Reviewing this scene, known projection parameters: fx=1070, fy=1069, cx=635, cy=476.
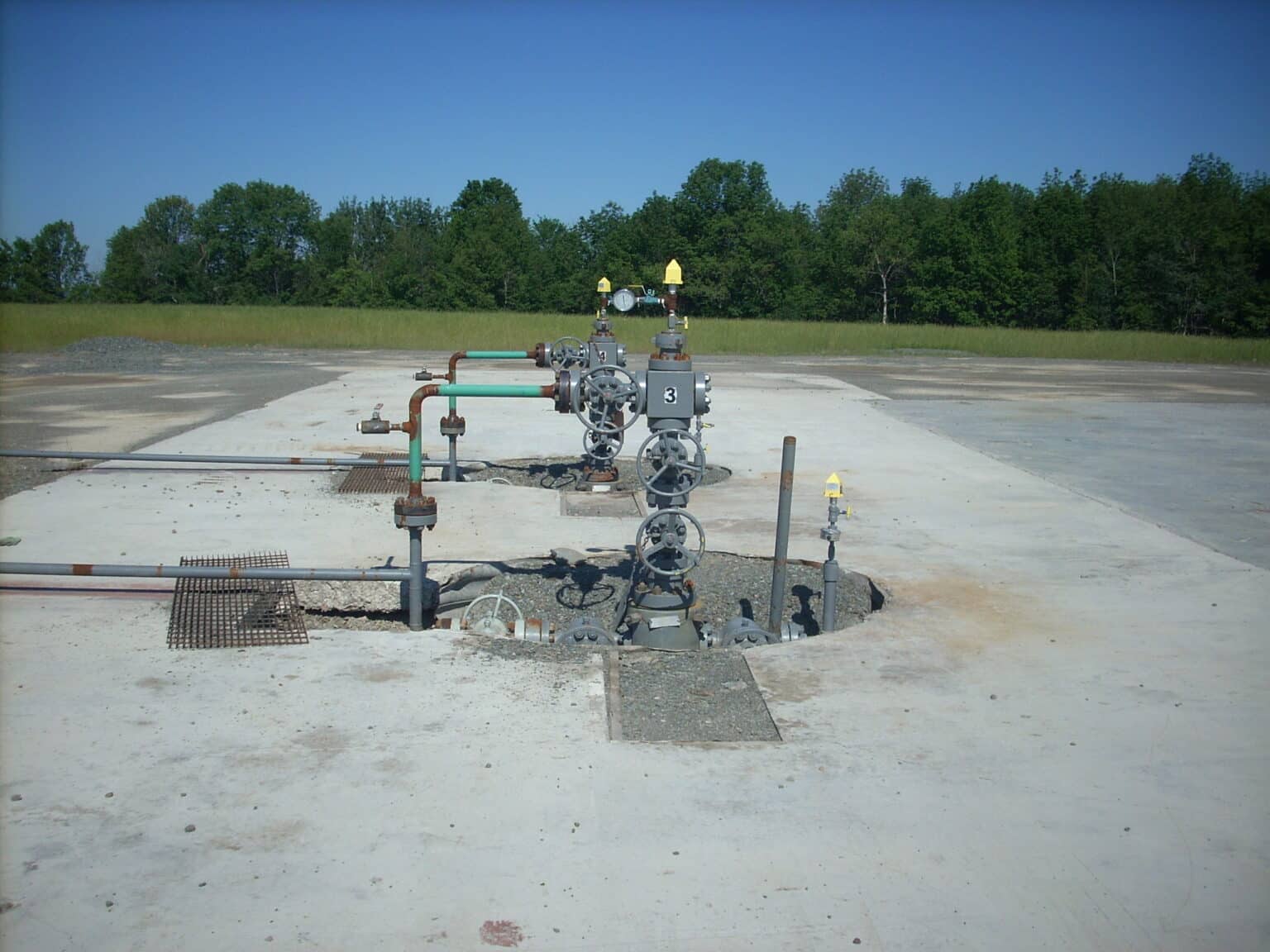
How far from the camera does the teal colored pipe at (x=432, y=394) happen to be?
5.64m

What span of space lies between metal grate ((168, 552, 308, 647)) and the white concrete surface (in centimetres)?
15

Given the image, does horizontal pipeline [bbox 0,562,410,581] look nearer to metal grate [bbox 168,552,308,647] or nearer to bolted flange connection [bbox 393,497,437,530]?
metal grate [bbox 168,552,308,647]

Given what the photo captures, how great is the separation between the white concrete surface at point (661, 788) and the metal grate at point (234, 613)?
0.50ft

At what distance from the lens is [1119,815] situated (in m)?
3.91

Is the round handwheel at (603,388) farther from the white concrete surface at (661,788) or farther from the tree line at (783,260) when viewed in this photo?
the tree line at (783,260)

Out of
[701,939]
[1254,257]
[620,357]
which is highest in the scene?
[1254,257]

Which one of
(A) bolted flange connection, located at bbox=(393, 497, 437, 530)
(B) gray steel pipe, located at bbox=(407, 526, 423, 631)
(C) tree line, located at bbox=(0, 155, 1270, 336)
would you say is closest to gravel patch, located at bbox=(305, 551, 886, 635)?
(B) gray steel pipe, located at bbox=(407, 526, 423, 631)

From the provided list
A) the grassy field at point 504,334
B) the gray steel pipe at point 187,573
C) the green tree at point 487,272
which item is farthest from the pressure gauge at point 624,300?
the green tree at point 487,272

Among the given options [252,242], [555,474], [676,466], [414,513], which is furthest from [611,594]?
[252,242]

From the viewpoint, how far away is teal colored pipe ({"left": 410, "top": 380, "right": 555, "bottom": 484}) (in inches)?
222

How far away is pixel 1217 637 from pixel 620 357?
5.75 metres

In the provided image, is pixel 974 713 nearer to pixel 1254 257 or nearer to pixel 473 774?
pixel 473 774

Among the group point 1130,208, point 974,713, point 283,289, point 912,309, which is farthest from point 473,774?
point 283,289

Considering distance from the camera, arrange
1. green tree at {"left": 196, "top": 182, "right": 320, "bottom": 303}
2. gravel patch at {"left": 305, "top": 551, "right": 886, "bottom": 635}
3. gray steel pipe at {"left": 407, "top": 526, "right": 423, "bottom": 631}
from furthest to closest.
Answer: green tree at {"left": 196, "top": 182, "right": 320, "bottom": 303}, gravel patch at {"left": 305, "top": 551, "right": 886, "bottom": 635}, gray steel pipe at {"left": 407, "top": 526, "right": 423, "bottom": 631}
